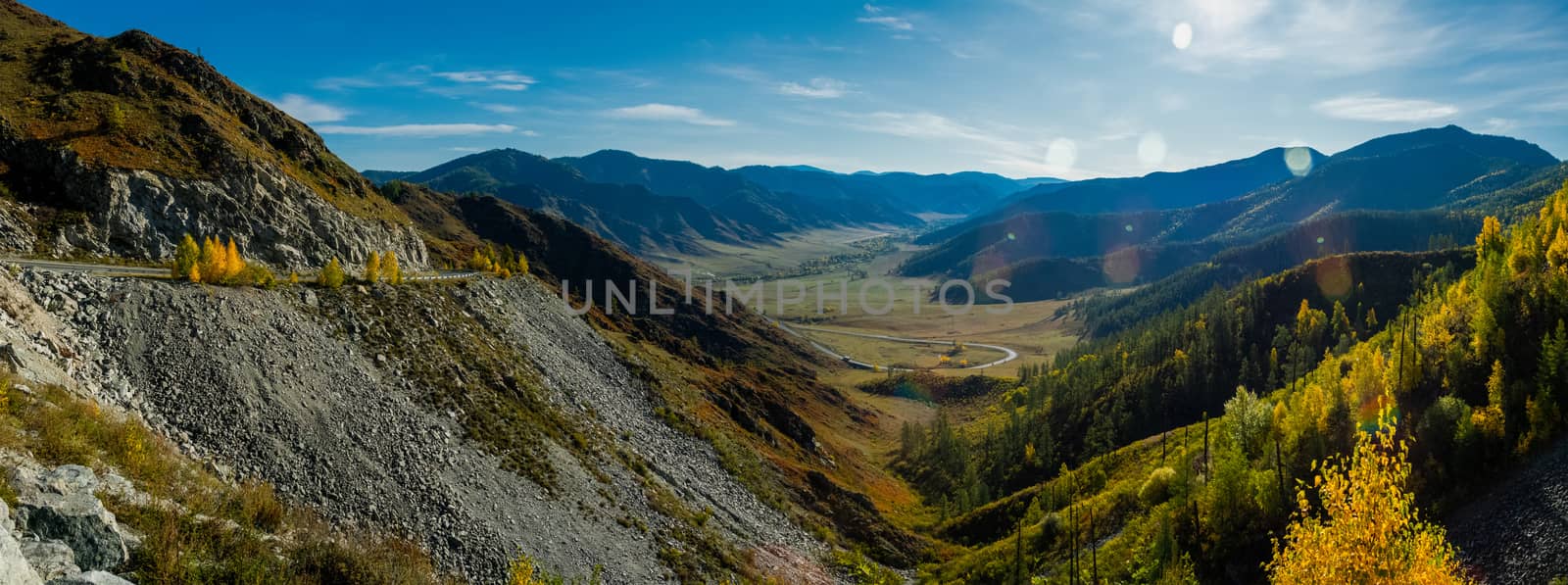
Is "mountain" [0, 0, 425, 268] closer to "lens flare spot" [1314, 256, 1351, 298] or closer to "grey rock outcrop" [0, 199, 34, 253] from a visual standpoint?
"grey rock outcrop" [0, 199, 34, 253]

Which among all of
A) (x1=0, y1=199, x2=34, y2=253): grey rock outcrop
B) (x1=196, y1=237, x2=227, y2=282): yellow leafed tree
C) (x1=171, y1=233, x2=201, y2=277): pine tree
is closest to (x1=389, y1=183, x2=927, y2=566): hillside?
(x1=196, y1=237, x2=227, y2=282): yellow leafed tree

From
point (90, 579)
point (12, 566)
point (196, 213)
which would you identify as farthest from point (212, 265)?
point (12, 566)

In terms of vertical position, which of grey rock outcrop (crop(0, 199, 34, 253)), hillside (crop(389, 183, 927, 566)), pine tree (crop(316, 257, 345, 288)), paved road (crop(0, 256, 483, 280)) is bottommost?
hillside (crop(389, 183, 927, 566))

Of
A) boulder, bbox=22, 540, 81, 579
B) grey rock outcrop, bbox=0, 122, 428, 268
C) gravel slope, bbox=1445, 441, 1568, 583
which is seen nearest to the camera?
boulder, bbox=22, 540, 81, 579

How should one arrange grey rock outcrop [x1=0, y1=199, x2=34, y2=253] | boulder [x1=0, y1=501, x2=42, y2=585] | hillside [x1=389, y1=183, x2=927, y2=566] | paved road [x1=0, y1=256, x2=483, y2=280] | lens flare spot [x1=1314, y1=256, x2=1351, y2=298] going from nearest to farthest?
boulder [x1=0, y1=501, x2=42, y2=585] → paved road [x1=0, y1=256, x2=483, y2=280] → grey rock outcrop [x1=0, y1=199, x2=34, y2=253] → hillside [x1=389, y1=183, x2=927, y2=566] → lens flare spot [x1=1314, y1=256, x2=1351, y2=298]

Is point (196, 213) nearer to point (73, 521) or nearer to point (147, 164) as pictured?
point (147, 164)

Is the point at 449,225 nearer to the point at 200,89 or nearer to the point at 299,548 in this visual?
the point at 200,89
